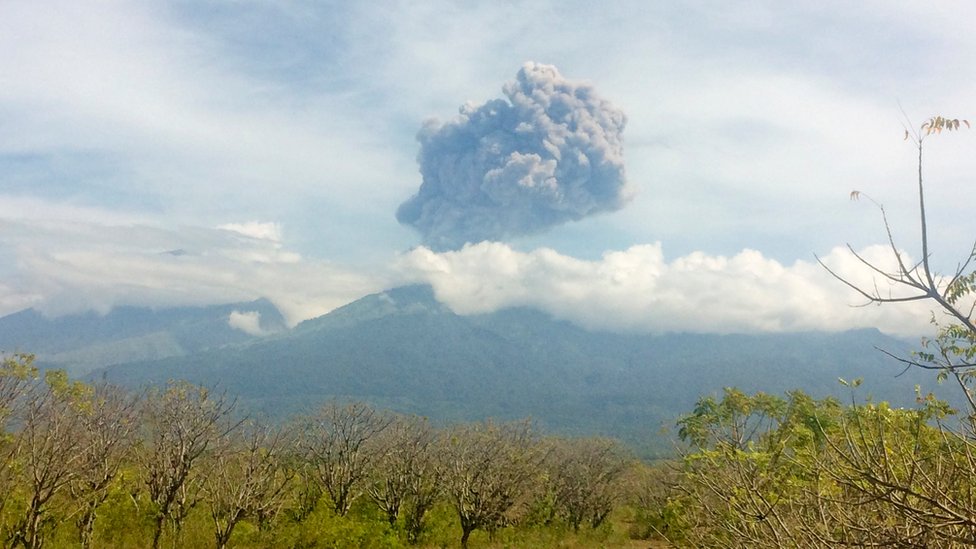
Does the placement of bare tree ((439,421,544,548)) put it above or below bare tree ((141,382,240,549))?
below

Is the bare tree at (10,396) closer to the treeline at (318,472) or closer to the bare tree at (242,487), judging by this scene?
the treeline at (318,472)

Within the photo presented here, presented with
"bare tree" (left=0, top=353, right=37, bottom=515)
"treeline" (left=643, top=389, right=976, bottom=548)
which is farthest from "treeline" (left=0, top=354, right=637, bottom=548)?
Answer: "treeline" (left=643, top=389, right=976, bottom=548)

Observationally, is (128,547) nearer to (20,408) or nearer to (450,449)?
(20,408)

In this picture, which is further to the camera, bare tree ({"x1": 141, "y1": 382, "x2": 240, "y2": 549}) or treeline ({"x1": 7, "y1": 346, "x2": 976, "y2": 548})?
bare tree ({"x1": 141, "y1": 382, "x2": 240, "y2": 549})

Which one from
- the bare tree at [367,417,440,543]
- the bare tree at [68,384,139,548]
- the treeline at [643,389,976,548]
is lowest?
the bare tree at [367,417,440,543]

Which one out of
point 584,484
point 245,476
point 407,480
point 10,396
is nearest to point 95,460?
point 10,396

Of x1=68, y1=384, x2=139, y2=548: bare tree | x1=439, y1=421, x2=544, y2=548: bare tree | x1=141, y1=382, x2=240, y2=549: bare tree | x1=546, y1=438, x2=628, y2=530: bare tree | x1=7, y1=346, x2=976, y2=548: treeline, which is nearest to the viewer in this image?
x1=7, y1=346, x2=976, y2=548: treeline

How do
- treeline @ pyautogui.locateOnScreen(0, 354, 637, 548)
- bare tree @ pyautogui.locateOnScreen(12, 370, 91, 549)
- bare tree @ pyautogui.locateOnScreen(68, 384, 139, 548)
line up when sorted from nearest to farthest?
bare tree @ pyautogui.locateOnScreen(12, 370, 91, 549)
treeline @ pyautogui.locateOnScreen(0, 354, 637, 548)
bare tree @ pyautogui.locateOnScreen(68, 384, 139, 548)

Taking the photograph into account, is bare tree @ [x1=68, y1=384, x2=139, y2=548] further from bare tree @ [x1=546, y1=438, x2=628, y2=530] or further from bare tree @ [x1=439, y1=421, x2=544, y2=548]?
bare tree @ [x1=546, y1=438, x2=628, y2=530]
